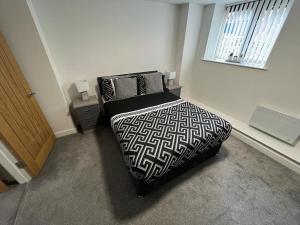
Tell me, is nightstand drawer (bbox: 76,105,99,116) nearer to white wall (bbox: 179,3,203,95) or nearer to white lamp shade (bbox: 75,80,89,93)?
white lamp shade (bbox: 75,80,89,93)

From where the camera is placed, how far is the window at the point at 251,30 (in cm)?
204

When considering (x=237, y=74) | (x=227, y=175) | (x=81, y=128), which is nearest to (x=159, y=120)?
(x=227, y=175)

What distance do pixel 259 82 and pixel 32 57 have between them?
343cm

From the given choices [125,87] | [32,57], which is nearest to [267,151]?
[125,87]

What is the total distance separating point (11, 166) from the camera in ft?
4.80

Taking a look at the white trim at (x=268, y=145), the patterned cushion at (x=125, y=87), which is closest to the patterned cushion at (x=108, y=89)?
the patterned cushion at (x=125, y=87)

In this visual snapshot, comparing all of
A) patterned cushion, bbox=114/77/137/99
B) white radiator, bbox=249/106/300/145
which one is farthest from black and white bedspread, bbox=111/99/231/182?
white radiator, bbox=249/106/300/145

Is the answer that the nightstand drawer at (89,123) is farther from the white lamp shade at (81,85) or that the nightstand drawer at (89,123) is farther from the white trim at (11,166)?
the white trim at (11,166)

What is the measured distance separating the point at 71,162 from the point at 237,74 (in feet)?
10.4

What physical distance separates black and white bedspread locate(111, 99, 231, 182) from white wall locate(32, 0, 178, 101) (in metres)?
1.25

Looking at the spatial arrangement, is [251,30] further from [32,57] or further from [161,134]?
[32,57]

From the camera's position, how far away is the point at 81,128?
7.93 feet

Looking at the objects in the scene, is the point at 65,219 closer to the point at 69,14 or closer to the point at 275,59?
the point at 69,14

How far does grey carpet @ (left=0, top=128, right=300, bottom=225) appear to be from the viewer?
1.28 metres
